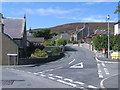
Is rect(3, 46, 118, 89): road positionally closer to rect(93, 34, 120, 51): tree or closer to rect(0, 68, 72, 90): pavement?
rect(0, 68, 72, 90): pavement

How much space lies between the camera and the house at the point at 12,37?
3012 cm

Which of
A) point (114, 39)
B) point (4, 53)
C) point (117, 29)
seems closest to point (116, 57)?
point (114, 39)

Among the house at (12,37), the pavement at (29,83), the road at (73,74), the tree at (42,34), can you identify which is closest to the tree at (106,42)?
the house at (12,37)

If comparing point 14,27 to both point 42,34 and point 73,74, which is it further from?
point 42,34

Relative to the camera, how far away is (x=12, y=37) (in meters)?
37.9

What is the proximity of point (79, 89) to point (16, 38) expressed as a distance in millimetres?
27255

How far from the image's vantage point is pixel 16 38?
3803 cm

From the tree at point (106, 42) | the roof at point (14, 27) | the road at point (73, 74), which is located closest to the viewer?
the road at point (73, 74)

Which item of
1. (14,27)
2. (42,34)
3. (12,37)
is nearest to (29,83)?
(12,37)

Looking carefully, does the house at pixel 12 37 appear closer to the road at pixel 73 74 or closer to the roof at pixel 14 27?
the roof at pixel 14 27

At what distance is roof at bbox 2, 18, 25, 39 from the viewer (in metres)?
39.0

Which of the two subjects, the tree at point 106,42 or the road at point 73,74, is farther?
the tree at point 106,42

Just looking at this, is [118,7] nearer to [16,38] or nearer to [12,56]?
[12,56]

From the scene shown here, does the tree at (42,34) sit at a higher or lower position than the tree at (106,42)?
higher
